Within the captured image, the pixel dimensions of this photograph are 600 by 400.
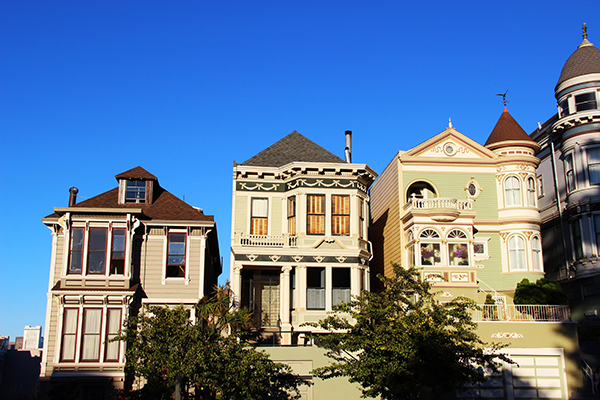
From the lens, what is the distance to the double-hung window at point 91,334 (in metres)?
25.0

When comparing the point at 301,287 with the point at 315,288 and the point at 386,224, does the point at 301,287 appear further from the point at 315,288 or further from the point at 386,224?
the point at 386,224

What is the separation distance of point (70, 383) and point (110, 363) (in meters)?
1.72

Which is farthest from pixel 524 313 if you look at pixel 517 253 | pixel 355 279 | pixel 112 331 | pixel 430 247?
pixel 112 331

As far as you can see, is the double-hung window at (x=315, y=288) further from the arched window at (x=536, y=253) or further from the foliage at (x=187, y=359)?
the arched window at (x=536, y=253)

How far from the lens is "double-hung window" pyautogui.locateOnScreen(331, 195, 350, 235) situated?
29.7 m

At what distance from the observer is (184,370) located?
19547 millimetres

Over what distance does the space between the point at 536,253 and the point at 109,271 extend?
22.1 meters

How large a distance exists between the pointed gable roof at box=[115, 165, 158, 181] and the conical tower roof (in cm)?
2490

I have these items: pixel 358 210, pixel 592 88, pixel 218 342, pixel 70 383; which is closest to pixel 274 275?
pixel 358 210

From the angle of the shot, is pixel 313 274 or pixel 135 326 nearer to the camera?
pixel 135 326

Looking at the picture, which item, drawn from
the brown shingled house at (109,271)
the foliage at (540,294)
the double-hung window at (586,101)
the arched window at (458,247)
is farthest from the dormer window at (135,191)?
the double-hung window at (586,101)

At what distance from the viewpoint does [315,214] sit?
29734mm

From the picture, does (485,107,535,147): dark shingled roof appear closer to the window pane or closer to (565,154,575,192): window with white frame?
(565,154,575,192): window with white frame

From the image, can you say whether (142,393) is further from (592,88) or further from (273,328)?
(592,88)
